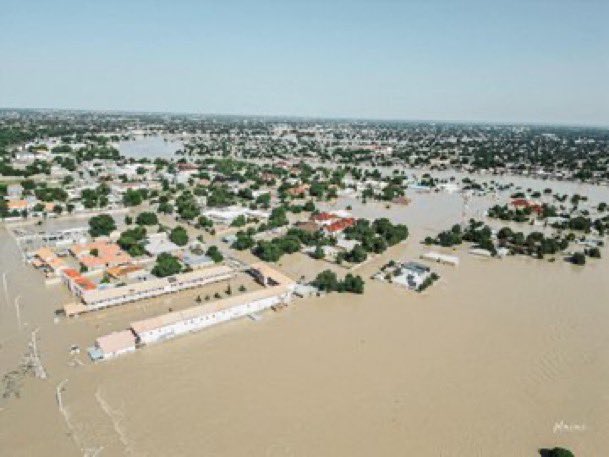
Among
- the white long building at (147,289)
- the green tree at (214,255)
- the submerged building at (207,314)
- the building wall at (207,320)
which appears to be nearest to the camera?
the submerged building at (207,314)

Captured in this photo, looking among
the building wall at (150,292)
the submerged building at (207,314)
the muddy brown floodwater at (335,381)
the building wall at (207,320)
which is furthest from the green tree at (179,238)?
the building wall at (207,320)

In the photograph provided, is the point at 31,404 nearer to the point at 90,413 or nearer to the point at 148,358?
the point at 90,413

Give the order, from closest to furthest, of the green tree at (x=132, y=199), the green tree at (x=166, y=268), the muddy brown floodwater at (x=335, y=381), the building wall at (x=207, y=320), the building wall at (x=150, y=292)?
the muddy brown floodwater at (x=335, y=381)
the building wall at (x=207, y=320)
the building wall at (x=150, y=292)
the green tree at (x=166, y=268)
the green tree at (x=132, y=199)

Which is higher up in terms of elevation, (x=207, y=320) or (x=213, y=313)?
(x=213, y=313)

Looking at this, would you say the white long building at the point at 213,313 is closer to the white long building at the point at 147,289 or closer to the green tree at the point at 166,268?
the white long building at the point at 147,289

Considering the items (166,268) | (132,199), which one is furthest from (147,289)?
(132,199)

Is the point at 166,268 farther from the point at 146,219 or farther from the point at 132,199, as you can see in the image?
the point at 132,199

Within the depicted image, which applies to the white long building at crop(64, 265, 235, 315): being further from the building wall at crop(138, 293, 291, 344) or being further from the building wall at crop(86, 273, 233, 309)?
the building wall at crop(138, 293, 291, 344)

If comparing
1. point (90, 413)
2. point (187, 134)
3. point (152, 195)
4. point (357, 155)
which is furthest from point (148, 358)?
point (187, 134)

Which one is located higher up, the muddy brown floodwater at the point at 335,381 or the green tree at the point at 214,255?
the green tree at the point at 214,255
